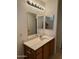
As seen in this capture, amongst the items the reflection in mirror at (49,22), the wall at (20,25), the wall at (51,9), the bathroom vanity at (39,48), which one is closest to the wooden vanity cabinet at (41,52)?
the bathroom vanity at (39,48)

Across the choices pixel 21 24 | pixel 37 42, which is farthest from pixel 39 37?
pixel 21 24

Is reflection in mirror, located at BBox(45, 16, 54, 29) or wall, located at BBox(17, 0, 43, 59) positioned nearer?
wall, located at BBox(17, 0, 43, 59)

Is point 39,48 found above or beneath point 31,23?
beneath

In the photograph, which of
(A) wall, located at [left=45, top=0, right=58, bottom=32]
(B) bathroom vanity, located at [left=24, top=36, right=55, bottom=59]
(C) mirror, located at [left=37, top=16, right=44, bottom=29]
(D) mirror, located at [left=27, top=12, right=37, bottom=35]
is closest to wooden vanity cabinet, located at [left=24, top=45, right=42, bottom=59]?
(B) bathroom vanity, located at [left=24, top=36, right=55, bottom=59]

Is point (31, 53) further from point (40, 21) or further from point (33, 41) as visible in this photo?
point (40, 21)

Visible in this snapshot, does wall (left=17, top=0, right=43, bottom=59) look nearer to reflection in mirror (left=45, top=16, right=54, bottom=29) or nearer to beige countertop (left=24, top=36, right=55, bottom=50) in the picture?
beige countertop (left=24, top=36, right=55, bottom=50)

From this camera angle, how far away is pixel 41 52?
67.2 inches

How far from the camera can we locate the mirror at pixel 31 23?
5.29ft

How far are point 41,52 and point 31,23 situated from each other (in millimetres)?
515

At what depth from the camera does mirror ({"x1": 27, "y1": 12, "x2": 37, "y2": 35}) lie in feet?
5.29
